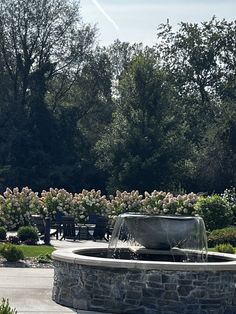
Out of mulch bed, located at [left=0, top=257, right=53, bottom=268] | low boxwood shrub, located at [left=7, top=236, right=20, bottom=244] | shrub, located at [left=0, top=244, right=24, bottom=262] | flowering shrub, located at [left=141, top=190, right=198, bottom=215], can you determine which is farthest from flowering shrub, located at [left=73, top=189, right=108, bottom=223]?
shrub, located at [left=0, top=244, right=24, bottom=262]

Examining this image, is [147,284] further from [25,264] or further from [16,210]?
[16,210]

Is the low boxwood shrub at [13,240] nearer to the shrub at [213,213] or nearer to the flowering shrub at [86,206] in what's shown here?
the flowering shrub at [86,206]

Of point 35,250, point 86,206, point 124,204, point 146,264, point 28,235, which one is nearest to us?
point 146,264

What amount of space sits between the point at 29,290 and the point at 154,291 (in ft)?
9.97

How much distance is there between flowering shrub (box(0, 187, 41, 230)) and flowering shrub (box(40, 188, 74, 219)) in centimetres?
99

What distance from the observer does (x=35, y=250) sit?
77.3ft

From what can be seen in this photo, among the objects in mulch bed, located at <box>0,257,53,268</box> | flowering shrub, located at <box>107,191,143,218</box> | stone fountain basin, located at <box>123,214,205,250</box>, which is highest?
flowering shrub, located at <box>107,191,143,218</box>

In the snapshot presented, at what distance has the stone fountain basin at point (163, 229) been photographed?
14648 mm

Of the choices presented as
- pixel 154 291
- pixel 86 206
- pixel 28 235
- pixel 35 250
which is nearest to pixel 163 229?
pixel 154 291

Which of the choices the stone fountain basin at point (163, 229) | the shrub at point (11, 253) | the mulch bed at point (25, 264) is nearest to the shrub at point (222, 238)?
the mulch bed at point (25, 264)

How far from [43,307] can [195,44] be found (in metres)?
52.7

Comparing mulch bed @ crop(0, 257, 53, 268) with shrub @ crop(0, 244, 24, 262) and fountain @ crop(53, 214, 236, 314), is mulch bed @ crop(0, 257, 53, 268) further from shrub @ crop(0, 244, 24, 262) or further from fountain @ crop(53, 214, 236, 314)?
fountain @ crop(53, 214, 236, 314)

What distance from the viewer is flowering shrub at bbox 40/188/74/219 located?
34219 mm

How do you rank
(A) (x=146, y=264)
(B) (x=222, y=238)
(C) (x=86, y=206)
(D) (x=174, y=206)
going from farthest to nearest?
1. (C) (x=86, y=206)
2. (D) (x=174, y=206)
3. (B) (x=222, y=238)
4. (A) (x=146, y=264)
